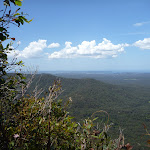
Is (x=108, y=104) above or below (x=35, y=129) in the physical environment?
below

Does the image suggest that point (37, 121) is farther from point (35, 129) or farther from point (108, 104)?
point (108, 104)

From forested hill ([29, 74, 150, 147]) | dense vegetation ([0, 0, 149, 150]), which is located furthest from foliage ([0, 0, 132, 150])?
forested hill ([29, 74, 150, 147])

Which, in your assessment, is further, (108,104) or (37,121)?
(108,104)

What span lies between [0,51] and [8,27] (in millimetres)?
954

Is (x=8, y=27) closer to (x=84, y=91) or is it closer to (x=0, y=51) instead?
(x=0, y=51)

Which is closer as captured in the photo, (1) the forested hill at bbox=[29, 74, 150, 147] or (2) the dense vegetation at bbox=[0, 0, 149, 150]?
(2) the dense vegetation at bbox=[0, 0, 149, 150]

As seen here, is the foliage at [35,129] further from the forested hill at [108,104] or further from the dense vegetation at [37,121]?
the forested hill at [108,104]

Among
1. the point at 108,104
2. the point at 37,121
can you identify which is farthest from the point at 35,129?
the point at 108,104

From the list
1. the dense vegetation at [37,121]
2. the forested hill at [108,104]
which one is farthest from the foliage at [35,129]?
the forested hill at [108,104]

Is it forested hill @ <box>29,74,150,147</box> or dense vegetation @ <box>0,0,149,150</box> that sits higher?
dense vegetation @ <box>0,0,149,150</box>

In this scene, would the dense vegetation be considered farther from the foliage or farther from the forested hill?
the forested hill

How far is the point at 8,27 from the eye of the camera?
299 cm

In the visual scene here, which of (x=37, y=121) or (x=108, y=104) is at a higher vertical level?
(x=37, y=121)

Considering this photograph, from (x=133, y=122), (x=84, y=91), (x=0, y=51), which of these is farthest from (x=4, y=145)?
(x=84, y=91)
